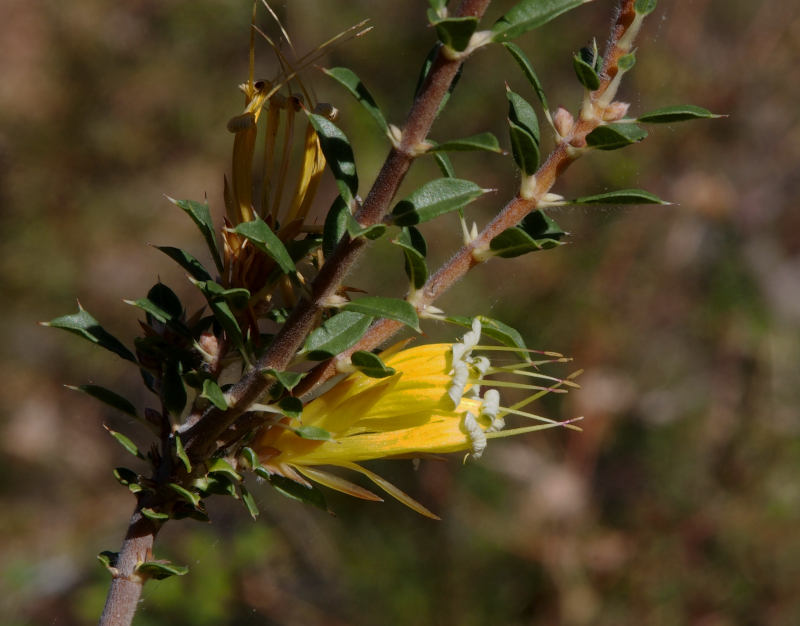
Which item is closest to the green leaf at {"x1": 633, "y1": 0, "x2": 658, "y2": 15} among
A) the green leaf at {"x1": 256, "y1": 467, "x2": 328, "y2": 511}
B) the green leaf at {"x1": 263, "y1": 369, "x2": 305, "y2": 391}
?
the green leaf at {"x1": 263, "y1": 369, "x2": 305, "y2": 391}

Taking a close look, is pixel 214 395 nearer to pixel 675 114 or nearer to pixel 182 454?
pixel 182 454

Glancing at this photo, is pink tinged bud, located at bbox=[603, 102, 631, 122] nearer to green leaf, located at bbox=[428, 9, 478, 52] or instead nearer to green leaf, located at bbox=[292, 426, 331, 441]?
green leaf, located at bbox=[428, 9, 478, 52]

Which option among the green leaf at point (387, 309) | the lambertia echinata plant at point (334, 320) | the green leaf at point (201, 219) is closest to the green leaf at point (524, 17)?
the lambertia echinata plant at point (334, 320)

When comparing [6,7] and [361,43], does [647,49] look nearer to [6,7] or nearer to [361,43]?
[361,43]

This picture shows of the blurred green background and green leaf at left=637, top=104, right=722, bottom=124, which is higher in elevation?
the blurred green background

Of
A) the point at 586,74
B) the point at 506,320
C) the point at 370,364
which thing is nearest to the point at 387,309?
the point at 370,364

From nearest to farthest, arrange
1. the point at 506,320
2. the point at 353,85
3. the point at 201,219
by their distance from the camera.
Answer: the point at 353,85 < the point at 201,219 < the point at 506,320
